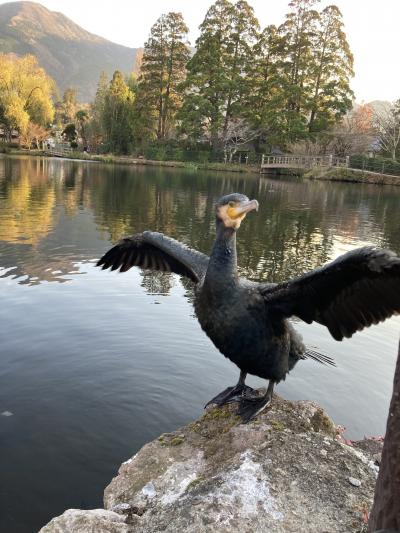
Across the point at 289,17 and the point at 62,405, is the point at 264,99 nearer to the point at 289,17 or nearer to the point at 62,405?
the point at 289,17

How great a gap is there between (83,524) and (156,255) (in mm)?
3029

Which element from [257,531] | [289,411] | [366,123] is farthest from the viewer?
[366,123]

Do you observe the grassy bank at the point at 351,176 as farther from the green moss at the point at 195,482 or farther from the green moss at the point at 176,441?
the green moss at the point at 195,482

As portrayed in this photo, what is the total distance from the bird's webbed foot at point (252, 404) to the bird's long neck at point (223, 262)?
39.8 inches

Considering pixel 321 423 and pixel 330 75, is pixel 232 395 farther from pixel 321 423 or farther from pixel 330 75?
pixel 330 75

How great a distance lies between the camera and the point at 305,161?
47156 millimetres

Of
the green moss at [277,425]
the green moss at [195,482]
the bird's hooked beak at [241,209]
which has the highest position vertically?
the bird's hooked beak at [241,209]

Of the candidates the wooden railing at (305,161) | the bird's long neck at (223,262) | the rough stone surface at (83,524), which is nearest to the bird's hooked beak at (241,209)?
the bird's long neck at (223,262)

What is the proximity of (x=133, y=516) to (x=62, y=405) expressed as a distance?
2816 mm

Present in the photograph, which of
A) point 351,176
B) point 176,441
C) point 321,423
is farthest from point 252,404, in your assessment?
point 351,176

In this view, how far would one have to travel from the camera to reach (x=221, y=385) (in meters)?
6.05

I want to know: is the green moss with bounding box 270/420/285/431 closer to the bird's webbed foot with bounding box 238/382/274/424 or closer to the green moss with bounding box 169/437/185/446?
the bird's webbed foot with bounding box 238/382/274/424

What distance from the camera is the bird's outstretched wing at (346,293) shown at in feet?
9.32

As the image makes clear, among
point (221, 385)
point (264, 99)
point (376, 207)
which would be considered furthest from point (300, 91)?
point (221, 385)
